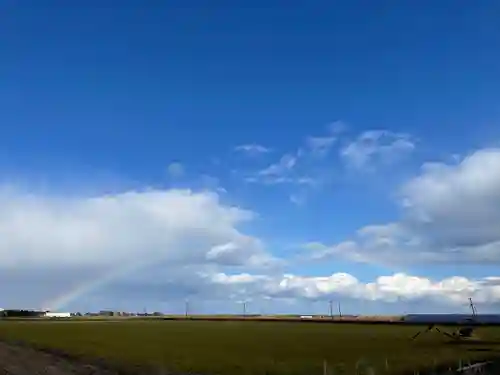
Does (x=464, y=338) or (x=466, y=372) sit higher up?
(x=464, y=338)

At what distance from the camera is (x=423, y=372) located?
2060 inches

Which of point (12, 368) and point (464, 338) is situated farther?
point (464, 338)

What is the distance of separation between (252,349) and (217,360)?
16940 millimetres

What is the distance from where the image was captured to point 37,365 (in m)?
42.6

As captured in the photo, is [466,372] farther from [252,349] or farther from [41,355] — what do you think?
[252,349]

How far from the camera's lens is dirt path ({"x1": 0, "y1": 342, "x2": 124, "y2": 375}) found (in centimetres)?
4050

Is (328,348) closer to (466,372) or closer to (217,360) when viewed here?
(217,360)

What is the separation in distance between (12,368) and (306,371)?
68.4 ft

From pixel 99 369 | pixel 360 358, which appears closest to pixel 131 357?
pixel 99 369

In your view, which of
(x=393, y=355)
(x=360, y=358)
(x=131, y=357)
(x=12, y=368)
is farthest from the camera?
(x=393, y=355)

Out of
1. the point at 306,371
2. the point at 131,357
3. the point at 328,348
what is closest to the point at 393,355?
the point at 328,348

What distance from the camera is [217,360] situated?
2414 inches

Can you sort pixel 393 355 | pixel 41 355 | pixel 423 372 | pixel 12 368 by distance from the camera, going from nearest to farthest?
pixel 12 368, pixel 41 355, pixel 423 372, pixel 393 355

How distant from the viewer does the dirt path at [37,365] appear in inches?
1594
